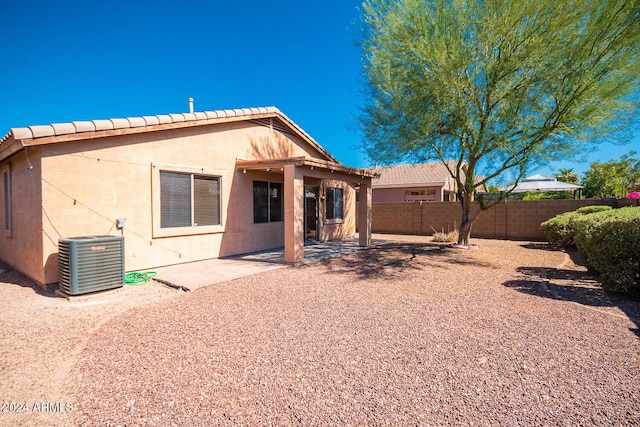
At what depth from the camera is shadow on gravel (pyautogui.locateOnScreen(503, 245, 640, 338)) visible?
5214 mm

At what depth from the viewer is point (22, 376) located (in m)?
3.15

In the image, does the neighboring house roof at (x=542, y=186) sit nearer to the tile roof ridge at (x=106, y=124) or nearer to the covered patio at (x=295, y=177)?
the covered patio at (x=295, y=177)

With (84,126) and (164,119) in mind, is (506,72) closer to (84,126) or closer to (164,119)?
(164,119)

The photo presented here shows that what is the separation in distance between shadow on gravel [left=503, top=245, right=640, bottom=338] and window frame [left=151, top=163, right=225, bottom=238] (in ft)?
24.5

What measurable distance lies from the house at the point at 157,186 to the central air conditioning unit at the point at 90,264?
0.78 m

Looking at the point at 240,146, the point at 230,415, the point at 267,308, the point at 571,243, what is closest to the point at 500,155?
the point at 571,243

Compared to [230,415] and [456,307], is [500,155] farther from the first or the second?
[230,415]

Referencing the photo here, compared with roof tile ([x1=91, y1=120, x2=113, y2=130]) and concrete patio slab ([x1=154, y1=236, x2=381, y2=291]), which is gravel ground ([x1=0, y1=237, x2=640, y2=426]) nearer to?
concrete patio slab ([x1=154, y1=236, x2=381, y2=291])

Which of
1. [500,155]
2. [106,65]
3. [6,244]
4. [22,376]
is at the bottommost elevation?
[22,376]

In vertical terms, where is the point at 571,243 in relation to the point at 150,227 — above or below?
below

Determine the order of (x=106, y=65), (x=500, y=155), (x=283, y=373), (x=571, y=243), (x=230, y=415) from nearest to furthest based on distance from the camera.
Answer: (x=230, y=415) < (x=283, y=373) < (x=500, y=155) < (x=571, y=243) < (x=106, y=65)

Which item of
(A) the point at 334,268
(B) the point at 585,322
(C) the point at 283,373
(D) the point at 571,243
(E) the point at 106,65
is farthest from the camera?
(E) the point at 106,65

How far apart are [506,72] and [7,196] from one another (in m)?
13.5

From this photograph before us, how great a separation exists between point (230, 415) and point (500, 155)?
434 inches
